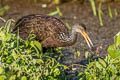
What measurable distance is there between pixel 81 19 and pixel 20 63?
4.38 m

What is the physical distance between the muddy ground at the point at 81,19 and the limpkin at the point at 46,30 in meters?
0.44

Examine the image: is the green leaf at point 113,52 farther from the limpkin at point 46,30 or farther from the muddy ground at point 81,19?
the muddy ground at point 81,19

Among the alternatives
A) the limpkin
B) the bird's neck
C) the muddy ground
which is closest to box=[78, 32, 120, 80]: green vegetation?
the limpkin

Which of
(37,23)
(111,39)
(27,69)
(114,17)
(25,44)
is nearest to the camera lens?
(27,69)

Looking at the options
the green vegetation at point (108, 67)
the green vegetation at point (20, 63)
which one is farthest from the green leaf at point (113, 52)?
the green vegetation at point (20, 63)

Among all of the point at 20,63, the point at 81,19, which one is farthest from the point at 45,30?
the point at 81,19

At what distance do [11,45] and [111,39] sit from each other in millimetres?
3456

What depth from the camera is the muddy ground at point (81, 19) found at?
283 inches

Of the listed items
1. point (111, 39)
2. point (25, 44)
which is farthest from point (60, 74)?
point (111, 39)

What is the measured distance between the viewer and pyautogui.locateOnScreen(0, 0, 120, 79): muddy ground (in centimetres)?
719

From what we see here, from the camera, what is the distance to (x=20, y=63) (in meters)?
4.43

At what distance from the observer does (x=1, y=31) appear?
4.48 meters

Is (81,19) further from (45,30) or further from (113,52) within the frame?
(113,52)

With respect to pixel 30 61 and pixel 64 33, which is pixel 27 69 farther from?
pixel 64 33
